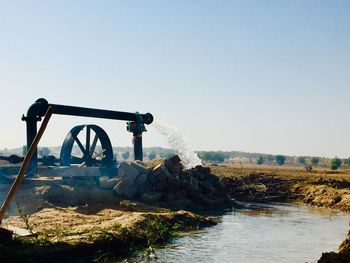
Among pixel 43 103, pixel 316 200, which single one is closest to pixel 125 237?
pixel 43 103

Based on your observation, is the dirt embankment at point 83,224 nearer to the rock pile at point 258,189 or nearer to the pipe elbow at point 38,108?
the pipe elbow at point 38,108

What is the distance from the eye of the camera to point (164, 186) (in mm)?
23141

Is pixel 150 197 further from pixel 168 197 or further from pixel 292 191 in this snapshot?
pixel 292 191

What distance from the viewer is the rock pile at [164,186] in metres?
22.5

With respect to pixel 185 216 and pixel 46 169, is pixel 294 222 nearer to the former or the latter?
pixel 185 216

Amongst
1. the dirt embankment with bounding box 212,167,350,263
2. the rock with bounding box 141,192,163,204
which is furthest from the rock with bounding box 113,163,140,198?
the dirt embankment with bounding box 212,167,350,263

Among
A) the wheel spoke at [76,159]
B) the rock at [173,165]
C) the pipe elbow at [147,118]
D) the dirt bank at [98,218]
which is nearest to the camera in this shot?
the dirt bank at [98,218]

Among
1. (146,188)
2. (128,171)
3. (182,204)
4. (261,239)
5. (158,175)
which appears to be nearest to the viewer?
(261,239)

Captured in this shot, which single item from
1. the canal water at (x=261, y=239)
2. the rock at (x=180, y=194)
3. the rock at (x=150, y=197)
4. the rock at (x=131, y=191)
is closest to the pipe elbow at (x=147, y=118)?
the rock at (x=180, y=194)

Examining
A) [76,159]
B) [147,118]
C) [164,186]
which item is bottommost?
[164,186]

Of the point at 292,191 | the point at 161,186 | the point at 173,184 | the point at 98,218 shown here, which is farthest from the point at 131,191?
the point at 292,191

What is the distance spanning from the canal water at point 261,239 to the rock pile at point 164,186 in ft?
6.95

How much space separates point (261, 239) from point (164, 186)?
800 cm

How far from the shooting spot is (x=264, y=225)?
19.0 m
